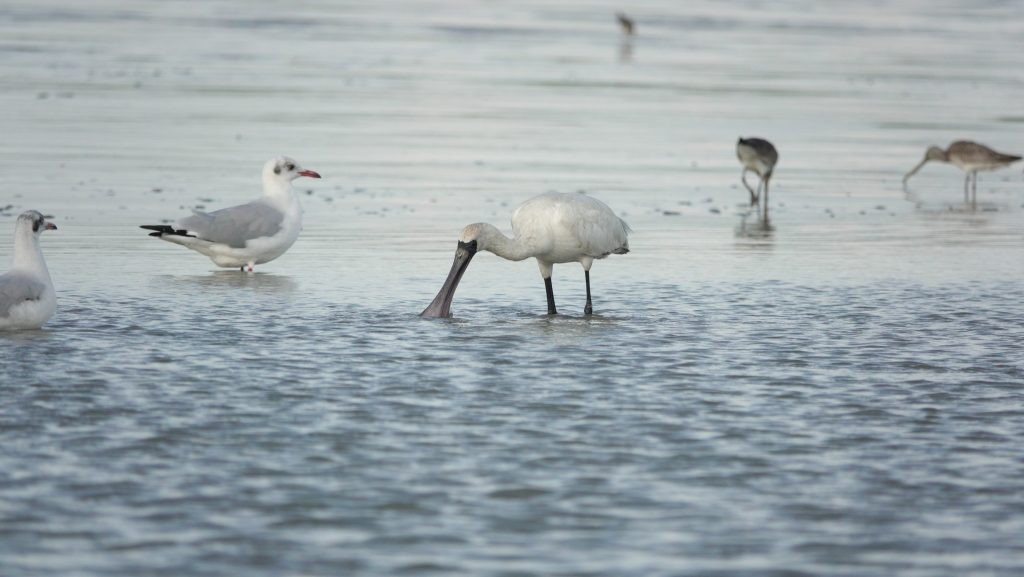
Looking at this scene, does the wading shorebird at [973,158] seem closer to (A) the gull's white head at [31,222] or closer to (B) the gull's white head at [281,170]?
(B) the gull's white head at [281,170]

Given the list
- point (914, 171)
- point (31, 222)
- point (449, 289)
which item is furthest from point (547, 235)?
point (914, 171)

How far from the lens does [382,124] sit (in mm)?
26219

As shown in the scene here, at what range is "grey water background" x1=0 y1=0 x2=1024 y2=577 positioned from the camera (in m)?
7.23

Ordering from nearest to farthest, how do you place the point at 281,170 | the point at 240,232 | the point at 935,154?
the point at 240,232, the point at 281,170, the point at 935,154

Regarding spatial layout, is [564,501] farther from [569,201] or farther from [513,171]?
[513,171]

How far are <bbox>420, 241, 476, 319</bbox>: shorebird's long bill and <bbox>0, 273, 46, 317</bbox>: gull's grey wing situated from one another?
2.64m

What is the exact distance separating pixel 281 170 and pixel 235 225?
983 mm

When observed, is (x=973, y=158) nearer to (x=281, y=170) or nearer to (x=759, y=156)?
(x=759, y=156)

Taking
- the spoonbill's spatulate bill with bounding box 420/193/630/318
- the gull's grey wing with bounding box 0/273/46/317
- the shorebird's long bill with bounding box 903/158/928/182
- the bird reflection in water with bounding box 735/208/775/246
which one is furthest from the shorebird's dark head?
the gull's grey wing with bounding box 0/273/46/317

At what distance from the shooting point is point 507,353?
11.2 meters

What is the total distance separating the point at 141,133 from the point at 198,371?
14506 millimetres

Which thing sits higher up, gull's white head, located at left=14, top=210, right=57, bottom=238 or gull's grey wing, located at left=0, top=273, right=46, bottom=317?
gull's white head, located at left=14, top=210, right=57, bottom=238

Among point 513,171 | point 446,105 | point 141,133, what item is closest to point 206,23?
point 446,105

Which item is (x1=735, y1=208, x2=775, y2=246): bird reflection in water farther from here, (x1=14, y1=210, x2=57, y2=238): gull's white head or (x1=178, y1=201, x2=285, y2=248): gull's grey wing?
(x1=14, y1=210, x2=57, y2=238): gull's white head
